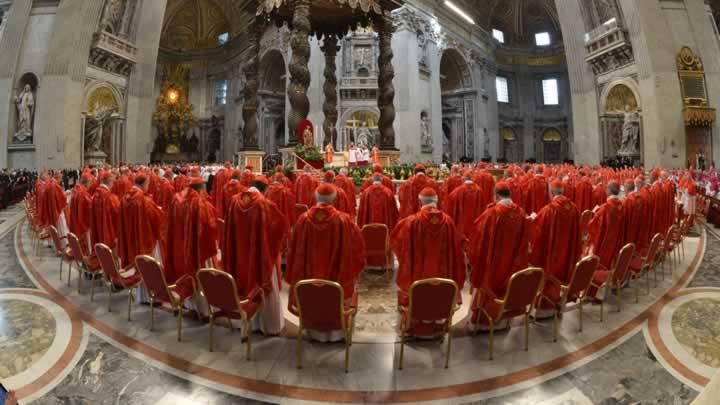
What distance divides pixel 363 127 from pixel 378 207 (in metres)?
18.1

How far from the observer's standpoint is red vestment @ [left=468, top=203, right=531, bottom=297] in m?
3.62

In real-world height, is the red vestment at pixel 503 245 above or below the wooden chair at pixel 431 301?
above

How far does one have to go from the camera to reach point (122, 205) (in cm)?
467

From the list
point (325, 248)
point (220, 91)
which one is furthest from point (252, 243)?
point (220, 91)

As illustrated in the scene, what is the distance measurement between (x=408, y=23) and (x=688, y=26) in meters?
14.7

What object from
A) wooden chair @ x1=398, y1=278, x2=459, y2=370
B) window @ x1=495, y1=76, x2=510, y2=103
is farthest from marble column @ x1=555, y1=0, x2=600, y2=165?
wooden chair @ x1=398, y1=278, x2=459, y2=370

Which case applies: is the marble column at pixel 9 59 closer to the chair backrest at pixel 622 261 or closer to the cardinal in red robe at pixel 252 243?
the cardinal in red robe at pixel 252 243

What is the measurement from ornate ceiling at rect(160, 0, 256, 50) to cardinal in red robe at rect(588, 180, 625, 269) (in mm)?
34793

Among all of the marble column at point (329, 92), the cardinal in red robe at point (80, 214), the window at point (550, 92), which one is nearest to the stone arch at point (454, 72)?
the window at point (550, 92)

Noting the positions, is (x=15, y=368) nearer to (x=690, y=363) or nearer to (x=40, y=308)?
(x=40, y=308)

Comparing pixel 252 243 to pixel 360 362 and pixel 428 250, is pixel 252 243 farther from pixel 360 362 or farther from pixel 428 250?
pixel 428 250

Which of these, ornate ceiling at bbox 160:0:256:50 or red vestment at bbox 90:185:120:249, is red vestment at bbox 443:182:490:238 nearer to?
red vestment at bbox 90:185:120:249

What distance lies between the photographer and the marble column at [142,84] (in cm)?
2067

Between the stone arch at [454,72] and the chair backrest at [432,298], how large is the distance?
29209mm
